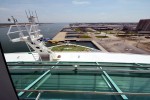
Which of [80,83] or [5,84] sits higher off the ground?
[5,84]

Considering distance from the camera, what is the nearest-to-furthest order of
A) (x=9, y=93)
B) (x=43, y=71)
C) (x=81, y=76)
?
(x=9, y=93)
(x=81, y=76)
(x=43, y=71)

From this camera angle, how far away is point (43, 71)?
3826 mm

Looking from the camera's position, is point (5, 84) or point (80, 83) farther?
point (80, 83)

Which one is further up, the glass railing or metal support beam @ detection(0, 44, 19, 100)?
metal support beam @ detection(0, 44, 19, 100)

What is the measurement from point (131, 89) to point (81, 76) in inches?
41.2

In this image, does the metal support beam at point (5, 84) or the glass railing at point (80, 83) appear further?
the glass railing at point (80, 83)

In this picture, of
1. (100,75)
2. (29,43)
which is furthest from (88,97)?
(29,43)

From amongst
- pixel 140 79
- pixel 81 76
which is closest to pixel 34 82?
pixel 81 76

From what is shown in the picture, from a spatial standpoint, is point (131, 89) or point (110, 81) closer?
point (131, 89)

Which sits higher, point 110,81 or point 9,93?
point 9,93

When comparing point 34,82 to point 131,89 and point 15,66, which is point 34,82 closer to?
point 15,66

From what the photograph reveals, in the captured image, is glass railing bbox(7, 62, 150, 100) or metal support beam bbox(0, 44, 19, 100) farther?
glass railing bbox(7, 62, 150, 100)

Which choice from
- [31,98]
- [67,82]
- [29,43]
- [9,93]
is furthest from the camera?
[29,43]

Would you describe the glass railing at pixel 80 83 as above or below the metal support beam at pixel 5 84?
below
